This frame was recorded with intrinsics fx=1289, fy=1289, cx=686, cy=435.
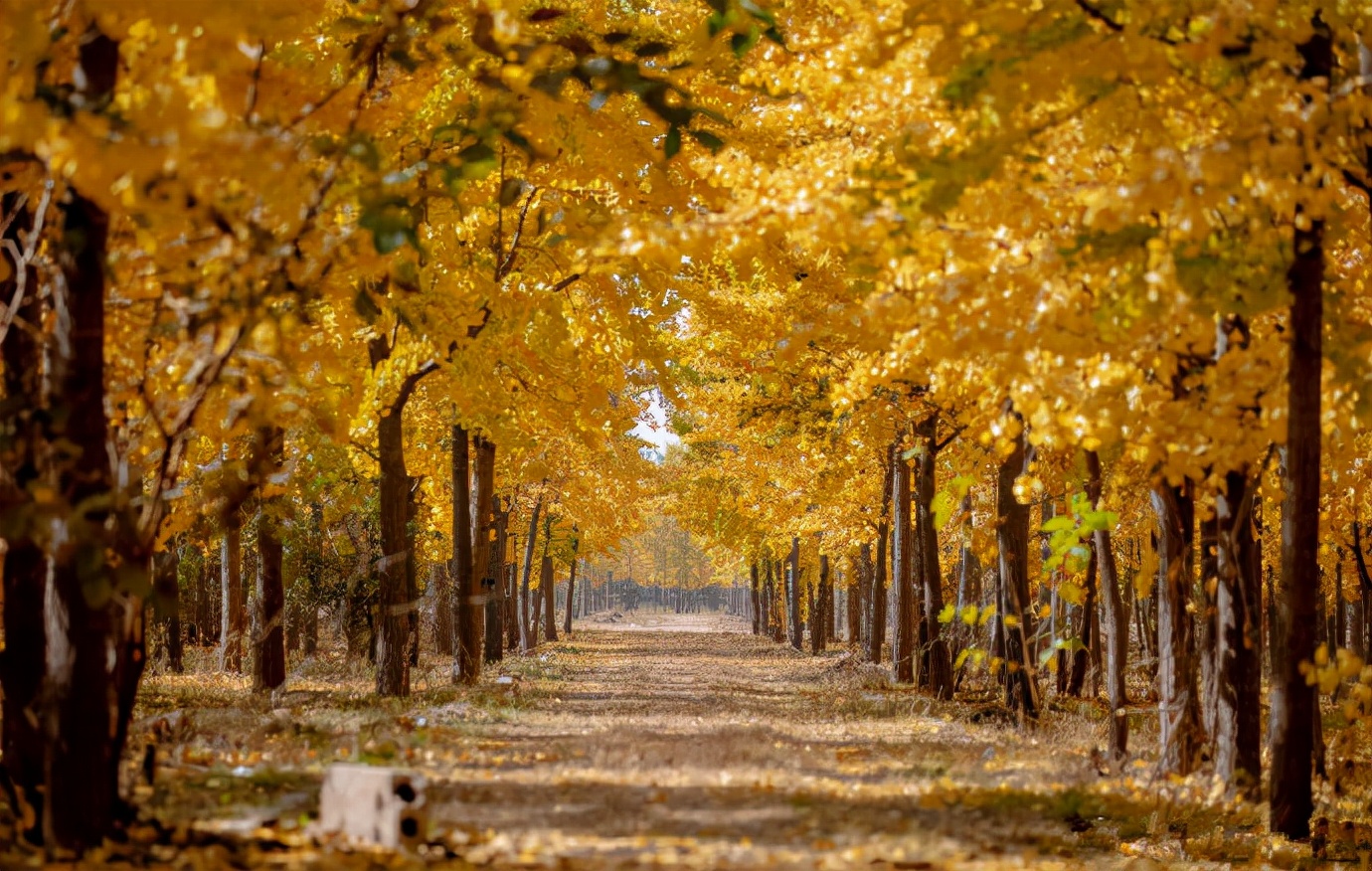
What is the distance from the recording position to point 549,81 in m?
6.13

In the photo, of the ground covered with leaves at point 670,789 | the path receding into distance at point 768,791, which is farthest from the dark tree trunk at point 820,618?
the path receding into distance at point 768,791

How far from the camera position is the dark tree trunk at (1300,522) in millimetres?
7012

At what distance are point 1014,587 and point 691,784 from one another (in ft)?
17.9

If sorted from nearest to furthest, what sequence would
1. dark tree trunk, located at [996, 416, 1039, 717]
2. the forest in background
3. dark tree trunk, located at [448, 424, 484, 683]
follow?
1. the forest in background
2. dark tree trunk, located at [996, 416, 1039, 717]
3. dark tree trunk, located at [448, 424, 484, 683]

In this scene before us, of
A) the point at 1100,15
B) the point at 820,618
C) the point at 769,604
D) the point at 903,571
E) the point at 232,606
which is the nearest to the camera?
the point at 1100,15

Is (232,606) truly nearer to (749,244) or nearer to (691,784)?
(691,784)

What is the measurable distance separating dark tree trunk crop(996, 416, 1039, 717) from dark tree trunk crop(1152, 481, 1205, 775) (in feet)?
7.63

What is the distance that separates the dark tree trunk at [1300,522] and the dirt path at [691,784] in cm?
68

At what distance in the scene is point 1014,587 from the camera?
463 inches

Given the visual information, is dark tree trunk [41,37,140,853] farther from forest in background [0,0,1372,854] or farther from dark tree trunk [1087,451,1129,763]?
dark tree trunk [1087,451,1129,763]

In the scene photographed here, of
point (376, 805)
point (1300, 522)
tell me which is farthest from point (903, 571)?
point (376, 805)

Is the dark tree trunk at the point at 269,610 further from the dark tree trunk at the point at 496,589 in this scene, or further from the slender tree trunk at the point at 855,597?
the slender tree trunk at the point at 855,597

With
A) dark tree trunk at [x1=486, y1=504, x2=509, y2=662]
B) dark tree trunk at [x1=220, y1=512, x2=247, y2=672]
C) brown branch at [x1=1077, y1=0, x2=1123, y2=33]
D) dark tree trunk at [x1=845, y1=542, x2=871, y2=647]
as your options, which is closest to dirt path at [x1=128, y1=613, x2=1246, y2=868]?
dark tree trunk at [x1=220, y1=512, x2=247, y2=672]

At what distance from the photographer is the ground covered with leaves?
5.48 m
